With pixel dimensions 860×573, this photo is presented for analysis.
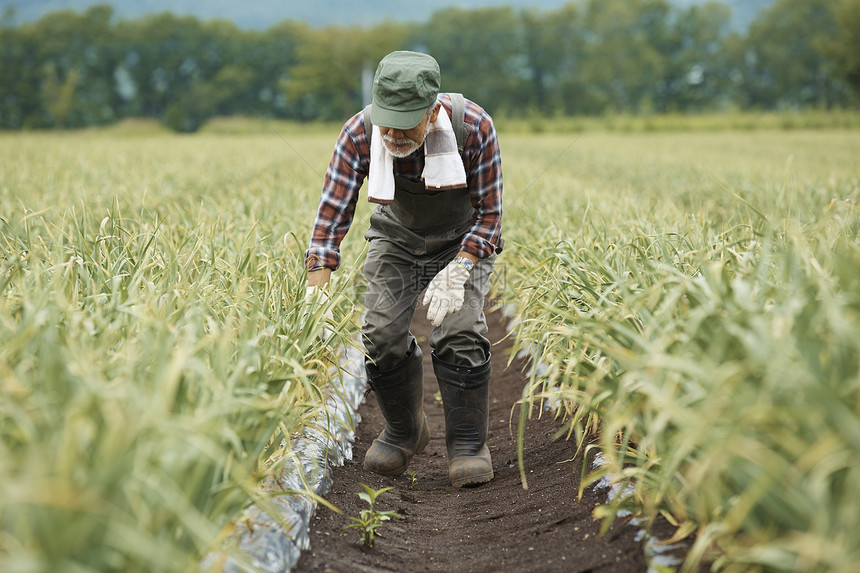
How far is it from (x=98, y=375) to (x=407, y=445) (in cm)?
158

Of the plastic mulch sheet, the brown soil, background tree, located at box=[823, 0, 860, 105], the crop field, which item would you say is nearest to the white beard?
the crop field

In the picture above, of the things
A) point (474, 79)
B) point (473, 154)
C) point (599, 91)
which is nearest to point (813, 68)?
point (599, 91)

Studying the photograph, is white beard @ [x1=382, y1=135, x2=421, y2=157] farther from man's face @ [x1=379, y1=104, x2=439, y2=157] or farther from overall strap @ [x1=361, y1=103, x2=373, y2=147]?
overall strap @ [x1=361, y1=103, x2=373, y2=147]

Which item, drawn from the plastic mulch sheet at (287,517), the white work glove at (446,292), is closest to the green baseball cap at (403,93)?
the white work glove at (446,292)

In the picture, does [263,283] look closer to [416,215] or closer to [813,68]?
[416,215]

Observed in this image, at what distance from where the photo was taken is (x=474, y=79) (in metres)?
55.1

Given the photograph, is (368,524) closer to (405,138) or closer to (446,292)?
(446,292)

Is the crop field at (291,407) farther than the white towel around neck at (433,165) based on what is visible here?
No

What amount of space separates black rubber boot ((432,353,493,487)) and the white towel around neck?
69 cm

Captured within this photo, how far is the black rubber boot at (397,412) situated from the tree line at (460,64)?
46690mm

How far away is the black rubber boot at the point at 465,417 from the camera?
9.16 ft

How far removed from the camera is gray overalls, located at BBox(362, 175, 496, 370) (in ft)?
9.26

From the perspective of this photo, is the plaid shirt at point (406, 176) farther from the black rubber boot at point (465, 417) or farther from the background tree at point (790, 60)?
the background tree at point (790, 60)

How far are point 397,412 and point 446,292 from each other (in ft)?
1.85
